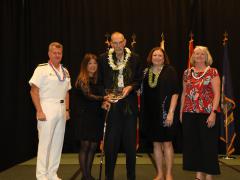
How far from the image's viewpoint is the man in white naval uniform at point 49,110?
333 cm

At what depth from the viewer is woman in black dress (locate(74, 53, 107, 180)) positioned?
3.50 meters

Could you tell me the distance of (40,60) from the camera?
20.9 feet

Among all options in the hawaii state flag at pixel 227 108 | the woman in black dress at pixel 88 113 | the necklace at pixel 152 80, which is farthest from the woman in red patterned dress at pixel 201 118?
the hawaii state flag at pixel 227 108

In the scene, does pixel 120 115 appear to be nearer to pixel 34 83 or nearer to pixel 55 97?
pixel 55 97

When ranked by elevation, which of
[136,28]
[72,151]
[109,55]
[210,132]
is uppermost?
[136,28]

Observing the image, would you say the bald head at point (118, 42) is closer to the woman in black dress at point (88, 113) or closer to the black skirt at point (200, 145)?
the woman in black dress at point (88, 113)

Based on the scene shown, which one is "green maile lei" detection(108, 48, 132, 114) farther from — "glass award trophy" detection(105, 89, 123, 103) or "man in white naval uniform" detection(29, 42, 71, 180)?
"man in white naval uniform" detection(29, 42, 71, 180)

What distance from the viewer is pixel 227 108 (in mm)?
5793

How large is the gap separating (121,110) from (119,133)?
0.74ft

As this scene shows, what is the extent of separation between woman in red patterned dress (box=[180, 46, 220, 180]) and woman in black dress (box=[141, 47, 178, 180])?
22 centimetres

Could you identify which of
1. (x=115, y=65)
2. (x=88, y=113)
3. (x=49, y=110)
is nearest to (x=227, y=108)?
(x=88, y=113)

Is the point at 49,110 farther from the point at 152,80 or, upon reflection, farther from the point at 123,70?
the point at 152,80

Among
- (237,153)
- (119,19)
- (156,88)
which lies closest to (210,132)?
(156,88)

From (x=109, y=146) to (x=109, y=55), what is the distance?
2.93ft
